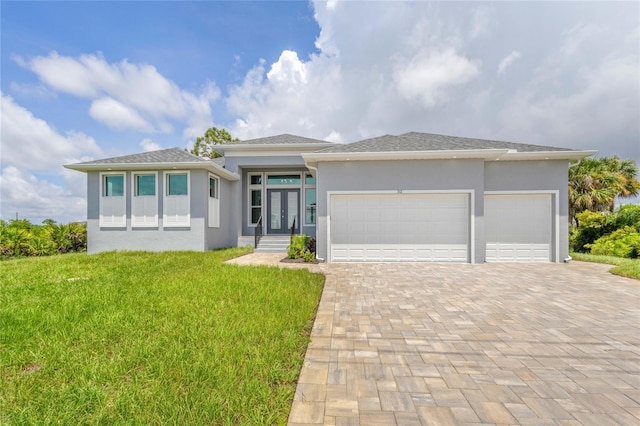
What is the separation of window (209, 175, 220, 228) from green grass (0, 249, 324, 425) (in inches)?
239

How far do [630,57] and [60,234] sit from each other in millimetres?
23444

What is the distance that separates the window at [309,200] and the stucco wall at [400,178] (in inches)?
193

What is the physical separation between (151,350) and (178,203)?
9250mm

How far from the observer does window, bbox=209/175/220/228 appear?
1149 cm

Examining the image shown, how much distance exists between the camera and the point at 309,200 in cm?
1395

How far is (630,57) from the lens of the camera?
8578 millimetres

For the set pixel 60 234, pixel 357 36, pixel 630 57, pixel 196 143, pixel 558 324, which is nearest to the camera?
pixel 558 324

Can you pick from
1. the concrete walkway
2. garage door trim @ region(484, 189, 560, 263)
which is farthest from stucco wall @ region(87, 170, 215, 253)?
garage door trim @ region(484, 189, 560, 263)

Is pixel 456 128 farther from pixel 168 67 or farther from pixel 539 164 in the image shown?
pixel 168 67

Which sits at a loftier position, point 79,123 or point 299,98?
point 299,98

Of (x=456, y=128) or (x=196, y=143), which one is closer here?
(x=456, y=128)

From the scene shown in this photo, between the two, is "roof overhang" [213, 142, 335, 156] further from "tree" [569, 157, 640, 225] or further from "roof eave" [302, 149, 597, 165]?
"tree" [569, 157, 640, 225]

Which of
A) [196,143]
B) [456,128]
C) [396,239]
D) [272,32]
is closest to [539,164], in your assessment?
[396,239]

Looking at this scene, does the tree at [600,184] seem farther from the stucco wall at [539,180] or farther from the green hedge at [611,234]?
the stucco wall at [539,180]
